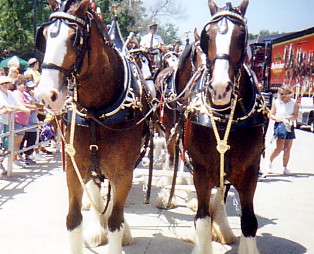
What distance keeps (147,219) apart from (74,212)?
1.94 metres

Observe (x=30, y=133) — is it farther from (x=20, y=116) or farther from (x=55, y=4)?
(x=55, y=4)

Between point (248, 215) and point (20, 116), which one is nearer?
point (248, 215)

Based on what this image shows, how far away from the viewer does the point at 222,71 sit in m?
3.03

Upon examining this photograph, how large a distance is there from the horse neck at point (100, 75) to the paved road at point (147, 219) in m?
1.80

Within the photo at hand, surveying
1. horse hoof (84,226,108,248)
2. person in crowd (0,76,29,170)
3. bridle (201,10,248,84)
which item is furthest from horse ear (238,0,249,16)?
person in crowd (0,76,29,170)

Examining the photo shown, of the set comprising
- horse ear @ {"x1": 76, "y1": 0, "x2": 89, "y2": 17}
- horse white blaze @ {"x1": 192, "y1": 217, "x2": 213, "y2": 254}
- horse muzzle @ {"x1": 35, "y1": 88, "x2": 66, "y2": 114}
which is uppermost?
horse ear @ {"x1": 76, "y1": 0, "x2": 89, "y2": 17}

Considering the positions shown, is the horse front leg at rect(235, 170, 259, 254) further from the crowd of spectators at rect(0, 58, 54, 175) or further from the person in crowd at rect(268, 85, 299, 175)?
the person in crowd at rect(268, 85, 299, 175)

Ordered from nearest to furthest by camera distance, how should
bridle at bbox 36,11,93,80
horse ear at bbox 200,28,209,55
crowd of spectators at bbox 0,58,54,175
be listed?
bridle at bbox 36,11,93,80
horse ear at bbox 200,28,209,55
crowd of spectators at bbox 0,58,54,175

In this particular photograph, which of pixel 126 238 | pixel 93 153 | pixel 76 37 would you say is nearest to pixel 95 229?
pixel 126 238

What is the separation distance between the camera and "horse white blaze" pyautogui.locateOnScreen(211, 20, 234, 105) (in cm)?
297

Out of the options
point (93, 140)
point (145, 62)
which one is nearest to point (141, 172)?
point (145, 62)

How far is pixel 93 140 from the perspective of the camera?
3.48 metres

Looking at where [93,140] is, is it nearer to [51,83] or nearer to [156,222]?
[51,83]

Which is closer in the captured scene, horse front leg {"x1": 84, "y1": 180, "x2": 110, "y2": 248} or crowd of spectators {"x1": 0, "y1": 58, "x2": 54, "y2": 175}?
horse front leg {"x1": 84, "y1": 180, "x2": 110, "y2": 248}
